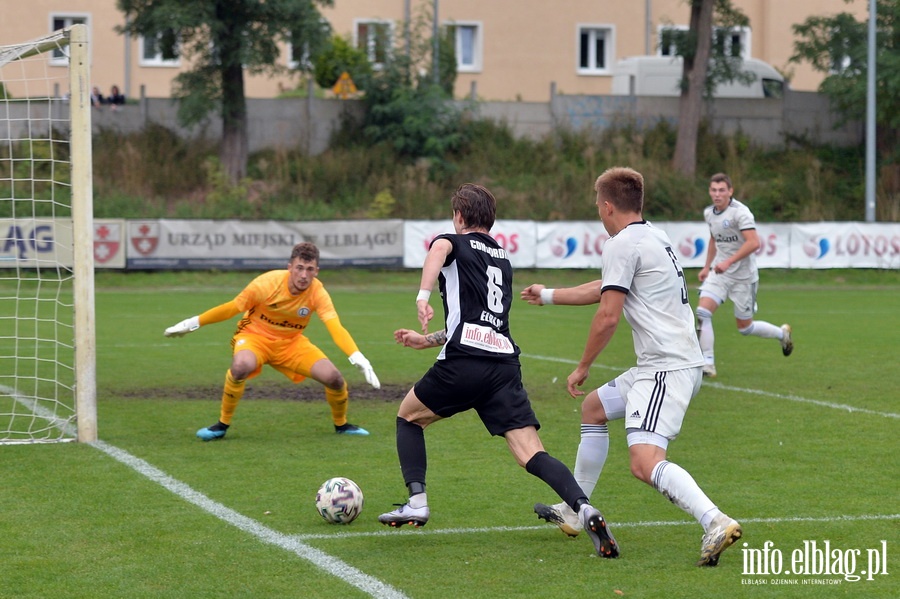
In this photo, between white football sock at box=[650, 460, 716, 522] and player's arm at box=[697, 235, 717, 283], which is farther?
player's arm at box=[697, 235, 717, 283]

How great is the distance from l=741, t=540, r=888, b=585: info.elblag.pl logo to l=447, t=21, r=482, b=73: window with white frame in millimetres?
38760

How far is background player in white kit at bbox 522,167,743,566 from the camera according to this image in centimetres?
573

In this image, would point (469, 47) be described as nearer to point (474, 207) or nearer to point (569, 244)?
point (569, 244)

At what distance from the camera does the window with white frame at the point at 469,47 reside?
43.3 meters

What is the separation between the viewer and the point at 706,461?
27.4 ft

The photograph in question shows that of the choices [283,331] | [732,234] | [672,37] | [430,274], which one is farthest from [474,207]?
[672,37]

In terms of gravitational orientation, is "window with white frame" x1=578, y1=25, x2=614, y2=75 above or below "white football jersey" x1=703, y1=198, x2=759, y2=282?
above

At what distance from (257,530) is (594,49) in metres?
40.4

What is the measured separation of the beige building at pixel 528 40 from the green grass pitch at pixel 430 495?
97.1ft

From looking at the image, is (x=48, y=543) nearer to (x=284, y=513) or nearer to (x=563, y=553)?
(x=284, y=513)

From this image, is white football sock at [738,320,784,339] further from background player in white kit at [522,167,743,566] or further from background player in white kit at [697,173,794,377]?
background player in white kit at [522,167,743,566]

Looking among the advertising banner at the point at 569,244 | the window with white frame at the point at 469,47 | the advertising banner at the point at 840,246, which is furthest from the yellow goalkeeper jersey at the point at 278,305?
the window with white frame at the point at 469,47

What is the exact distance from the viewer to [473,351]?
6035 millimetres

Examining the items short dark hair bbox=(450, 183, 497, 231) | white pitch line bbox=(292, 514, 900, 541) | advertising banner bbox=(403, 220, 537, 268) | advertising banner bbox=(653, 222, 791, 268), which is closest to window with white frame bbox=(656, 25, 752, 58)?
advertising banner bbox=(653, 222, 791, 268)
